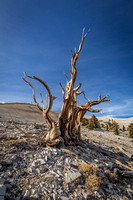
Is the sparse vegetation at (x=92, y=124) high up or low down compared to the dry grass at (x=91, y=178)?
up

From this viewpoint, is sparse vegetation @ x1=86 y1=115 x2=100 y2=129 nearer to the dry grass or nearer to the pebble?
the pebble

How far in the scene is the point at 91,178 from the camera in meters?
1.94

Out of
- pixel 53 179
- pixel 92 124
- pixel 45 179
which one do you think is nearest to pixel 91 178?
pixel 53 179

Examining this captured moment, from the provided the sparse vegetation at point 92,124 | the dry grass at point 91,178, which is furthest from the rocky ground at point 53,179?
the sparse vegetation at point 92,124

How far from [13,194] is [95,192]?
1240 mm

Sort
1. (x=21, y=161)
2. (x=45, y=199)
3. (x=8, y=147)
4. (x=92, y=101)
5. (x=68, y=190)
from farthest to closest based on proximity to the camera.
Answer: (x=92, y=101), (x=8, y=147), (x=21, y=161), (x=68, y=190), (x=45, y=199)

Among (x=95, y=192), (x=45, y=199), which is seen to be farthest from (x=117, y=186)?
(x=45, y=199)

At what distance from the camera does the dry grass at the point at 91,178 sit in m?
1.79

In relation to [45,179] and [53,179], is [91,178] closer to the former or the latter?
[53,179]

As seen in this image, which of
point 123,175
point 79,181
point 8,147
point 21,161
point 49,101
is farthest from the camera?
point 49,101

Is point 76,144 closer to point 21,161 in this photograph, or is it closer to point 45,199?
A: point 21,161

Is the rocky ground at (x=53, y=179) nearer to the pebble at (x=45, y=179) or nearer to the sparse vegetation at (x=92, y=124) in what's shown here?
the pebble at (x=45, y=179)

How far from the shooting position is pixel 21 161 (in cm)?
216

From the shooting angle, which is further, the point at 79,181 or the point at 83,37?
the point at 83,37
